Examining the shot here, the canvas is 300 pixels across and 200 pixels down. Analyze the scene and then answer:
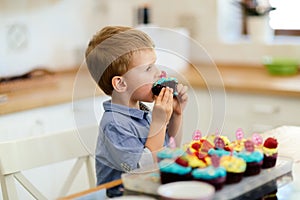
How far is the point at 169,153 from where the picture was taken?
1200 mm

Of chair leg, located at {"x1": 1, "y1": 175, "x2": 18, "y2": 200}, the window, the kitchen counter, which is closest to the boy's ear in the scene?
chair leg, located at {"x1": 1, "y1": 175, "x2": 18, "y2": 200}

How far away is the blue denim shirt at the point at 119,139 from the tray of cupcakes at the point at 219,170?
0.34 ft

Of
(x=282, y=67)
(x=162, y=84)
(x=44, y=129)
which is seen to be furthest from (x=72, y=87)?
(x=162, y=84)

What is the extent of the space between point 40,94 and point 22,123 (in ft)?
0.69

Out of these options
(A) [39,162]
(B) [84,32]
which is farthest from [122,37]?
(B) [84,32]

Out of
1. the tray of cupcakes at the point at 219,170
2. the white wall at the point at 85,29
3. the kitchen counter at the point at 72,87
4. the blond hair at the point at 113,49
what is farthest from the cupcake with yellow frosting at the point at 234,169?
the white wall at the point at 85,29

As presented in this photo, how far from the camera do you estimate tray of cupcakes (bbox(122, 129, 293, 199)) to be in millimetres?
A: 1127

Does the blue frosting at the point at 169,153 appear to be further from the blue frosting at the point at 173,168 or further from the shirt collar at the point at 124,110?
the shirt collar at the point at 124,110

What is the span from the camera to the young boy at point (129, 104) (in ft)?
4.38

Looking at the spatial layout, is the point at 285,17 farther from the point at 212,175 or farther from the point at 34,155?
the point at 212,175

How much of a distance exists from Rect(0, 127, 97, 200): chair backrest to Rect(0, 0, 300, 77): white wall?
106 cm

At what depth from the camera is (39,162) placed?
1737 mm

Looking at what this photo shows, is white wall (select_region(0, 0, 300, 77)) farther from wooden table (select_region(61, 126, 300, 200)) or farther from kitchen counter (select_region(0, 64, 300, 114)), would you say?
wooden table (select_region(61, 126, 300, 200))

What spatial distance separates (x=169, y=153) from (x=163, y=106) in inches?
5.9
